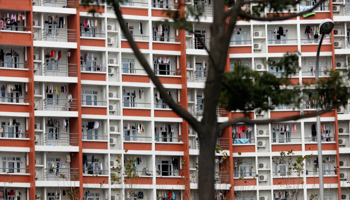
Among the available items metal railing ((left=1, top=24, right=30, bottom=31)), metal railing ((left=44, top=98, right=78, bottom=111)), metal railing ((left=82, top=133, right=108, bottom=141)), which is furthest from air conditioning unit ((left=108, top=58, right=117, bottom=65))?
metal railing ((left=1, top=24, right=30, bottom=31))

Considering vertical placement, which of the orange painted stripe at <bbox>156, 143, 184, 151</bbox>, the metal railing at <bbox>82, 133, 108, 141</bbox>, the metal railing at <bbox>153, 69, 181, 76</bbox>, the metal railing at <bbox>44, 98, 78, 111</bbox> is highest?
the metal railing at <bbox>153, 69, 181, 76</bbox>

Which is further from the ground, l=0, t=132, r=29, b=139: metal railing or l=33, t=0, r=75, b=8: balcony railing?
l=33, t=0, r=75, b=8: balcony railing

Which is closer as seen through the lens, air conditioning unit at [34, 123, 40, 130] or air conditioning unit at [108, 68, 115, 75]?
air conditioning unit at [34, 123, 40, 130]

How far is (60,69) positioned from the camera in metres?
47.8

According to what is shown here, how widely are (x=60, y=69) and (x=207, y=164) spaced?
34.7 m

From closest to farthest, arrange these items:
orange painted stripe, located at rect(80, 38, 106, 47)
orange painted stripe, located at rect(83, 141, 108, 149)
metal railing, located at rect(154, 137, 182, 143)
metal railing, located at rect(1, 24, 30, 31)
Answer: metal railing, located at rect(1, 24, 30, 31)
orange painted stripe, located at rect(83, 141, 108, 149)
orange painted stripe, located at rect(80, 38, 106, 47)
metal railing, located at rect(154, 137, 182, 143)

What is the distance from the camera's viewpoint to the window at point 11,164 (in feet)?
153

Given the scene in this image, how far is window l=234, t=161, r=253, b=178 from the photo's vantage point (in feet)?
167

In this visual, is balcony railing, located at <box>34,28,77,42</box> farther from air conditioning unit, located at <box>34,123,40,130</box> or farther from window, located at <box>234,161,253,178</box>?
window, located at <box>234,161,253,178</box>

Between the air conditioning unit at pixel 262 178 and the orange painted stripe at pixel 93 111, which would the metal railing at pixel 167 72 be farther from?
the air conditioning unit at pixel 262 178

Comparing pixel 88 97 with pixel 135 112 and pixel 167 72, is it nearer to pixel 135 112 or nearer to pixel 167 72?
pixel 135 112

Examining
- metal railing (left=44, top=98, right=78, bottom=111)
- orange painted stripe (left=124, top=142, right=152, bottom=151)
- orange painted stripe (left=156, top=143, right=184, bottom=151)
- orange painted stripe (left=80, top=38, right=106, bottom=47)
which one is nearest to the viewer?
metal railing (left=44, top=98, right=78, bottom=111)

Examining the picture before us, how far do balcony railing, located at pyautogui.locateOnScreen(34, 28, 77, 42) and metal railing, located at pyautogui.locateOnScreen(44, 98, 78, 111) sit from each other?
3.25 m

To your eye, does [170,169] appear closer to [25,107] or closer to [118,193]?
[118,193]
